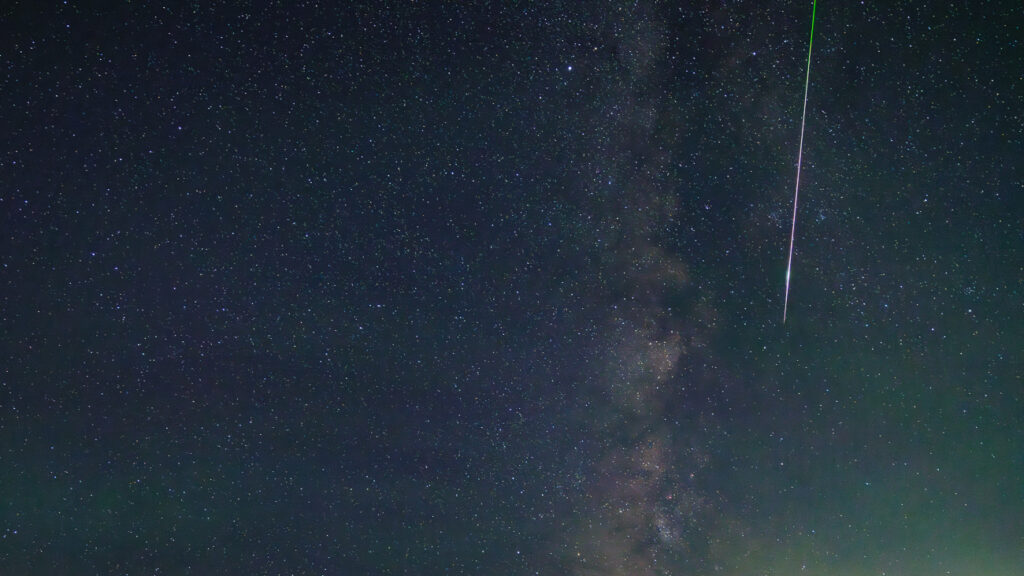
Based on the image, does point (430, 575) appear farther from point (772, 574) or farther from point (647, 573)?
point (772, 574)

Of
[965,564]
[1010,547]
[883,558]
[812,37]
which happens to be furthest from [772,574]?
[812,37]

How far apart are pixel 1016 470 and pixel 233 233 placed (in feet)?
14.2

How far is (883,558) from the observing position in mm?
3207

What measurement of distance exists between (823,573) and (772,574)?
0.31 m

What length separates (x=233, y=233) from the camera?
2.53 metres

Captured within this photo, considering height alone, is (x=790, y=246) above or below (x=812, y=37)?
below

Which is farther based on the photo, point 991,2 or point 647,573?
point 647,573

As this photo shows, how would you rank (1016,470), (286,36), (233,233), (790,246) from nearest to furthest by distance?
(286,36), (233,233), (790,246), (1016,470)

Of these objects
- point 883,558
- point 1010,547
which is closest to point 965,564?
point 1010,547

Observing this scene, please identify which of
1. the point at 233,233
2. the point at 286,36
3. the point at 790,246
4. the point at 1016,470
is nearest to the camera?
the point at 286,36

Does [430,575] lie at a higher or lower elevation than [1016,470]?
lower

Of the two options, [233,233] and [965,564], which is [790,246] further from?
[233,233]

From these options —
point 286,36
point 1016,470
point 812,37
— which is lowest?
point 1016,470

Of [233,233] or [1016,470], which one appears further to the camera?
[1016,470]
